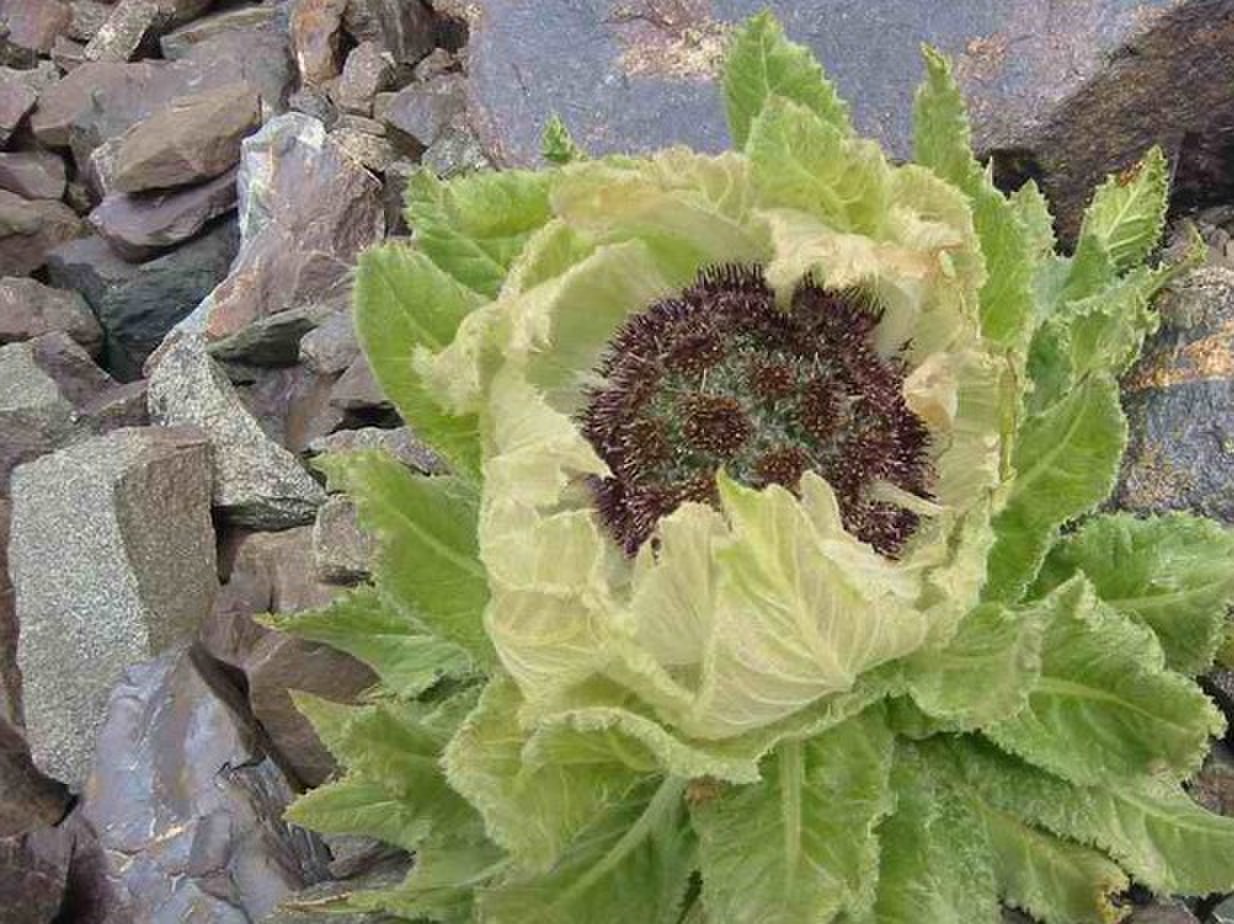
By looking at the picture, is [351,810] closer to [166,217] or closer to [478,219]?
[478,219]

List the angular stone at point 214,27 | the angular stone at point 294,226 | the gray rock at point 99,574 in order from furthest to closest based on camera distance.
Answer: the angular stone at point 214,27, the angular stone at point 294,226, the gray rock at point 99,574

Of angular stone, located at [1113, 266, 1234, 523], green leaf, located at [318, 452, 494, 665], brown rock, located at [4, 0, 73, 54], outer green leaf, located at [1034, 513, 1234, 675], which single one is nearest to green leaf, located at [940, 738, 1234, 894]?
outer green leaf, located at [1034, 513, 1234, 675]

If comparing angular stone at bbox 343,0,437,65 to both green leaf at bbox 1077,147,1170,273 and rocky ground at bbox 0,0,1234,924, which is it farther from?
green leaf at bbox 1077,147,1170,273

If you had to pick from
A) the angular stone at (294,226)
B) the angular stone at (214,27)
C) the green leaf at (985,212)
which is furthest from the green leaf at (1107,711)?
the angular stone at (214,27)

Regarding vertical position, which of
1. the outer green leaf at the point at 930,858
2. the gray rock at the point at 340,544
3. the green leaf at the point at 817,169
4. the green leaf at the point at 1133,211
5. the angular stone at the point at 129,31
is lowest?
the angular stone at the point at 129,31

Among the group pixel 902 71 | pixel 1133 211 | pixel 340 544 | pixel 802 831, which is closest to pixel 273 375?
pixel 340 544

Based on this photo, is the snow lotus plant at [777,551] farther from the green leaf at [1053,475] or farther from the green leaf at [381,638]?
the green leaf at [381,638]

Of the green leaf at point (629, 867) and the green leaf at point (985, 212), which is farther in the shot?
the green leaf at point (629, 867)
